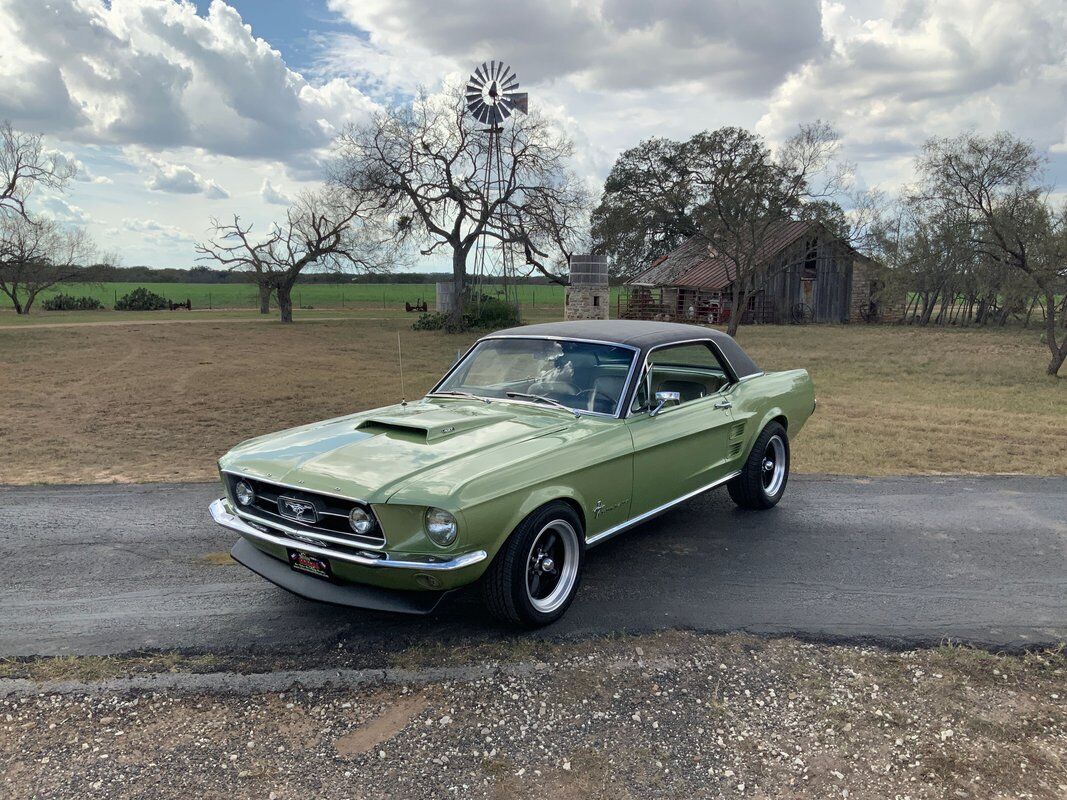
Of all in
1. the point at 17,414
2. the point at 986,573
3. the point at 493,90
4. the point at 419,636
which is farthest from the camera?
the point at 493,90

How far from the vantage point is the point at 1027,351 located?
24.4m

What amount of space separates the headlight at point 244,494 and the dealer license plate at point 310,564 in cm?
41

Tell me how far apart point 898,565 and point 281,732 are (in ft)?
12.5

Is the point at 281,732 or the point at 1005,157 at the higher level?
the point at 1005,157

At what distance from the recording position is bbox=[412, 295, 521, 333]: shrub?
34.0 metres

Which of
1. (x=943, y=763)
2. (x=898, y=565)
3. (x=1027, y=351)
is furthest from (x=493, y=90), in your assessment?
(x=943, y=763)

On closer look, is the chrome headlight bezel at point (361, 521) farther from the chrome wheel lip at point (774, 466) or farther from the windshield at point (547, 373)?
the chrome wheel lip at point (774, 466)

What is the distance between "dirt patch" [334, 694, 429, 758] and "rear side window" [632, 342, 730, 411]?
2904mm

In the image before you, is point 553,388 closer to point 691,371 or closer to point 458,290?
point 691,371

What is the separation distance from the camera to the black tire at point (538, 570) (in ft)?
11.5

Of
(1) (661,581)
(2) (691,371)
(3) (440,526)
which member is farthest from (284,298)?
(3) (440,526)

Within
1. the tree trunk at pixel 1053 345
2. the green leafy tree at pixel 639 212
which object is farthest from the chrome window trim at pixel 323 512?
the green leafy tree at pixel 639 212

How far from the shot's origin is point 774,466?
6035 mm

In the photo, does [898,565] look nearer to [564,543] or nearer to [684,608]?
[684,608]
